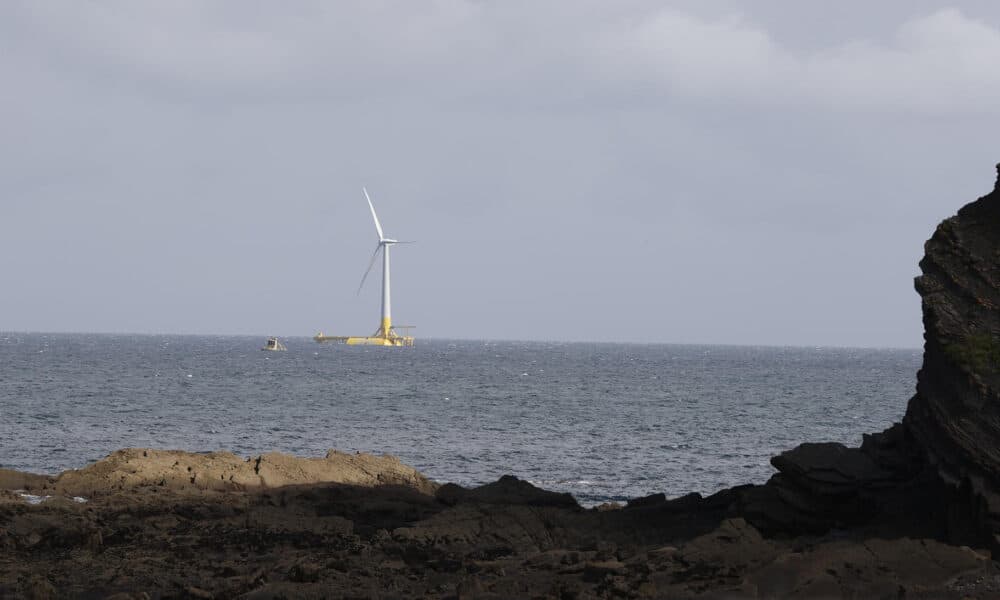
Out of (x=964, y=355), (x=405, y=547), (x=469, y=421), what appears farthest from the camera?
(x=469, y=421)

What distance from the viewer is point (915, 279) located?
72.3ft

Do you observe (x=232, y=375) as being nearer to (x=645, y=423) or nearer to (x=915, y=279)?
(x=645, y=423)

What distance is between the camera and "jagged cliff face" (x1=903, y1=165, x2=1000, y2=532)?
65.0 ft

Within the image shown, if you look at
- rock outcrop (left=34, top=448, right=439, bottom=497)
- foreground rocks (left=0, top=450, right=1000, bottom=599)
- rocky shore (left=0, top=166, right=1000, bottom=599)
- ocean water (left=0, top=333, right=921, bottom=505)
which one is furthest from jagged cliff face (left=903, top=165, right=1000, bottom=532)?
ocean water (left=0, top=333, right=921, bottom=505)

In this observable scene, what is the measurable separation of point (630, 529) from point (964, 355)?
8.43 metres

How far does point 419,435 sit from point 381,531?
113 ft

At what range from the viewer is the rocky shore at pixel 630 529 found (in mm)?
17906

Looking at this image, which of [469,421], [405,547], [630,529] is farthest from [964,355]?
[469,421]

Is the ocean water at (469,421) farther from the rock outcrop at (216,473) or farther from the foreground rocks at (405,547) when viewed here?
the foreground rocks at (405,547)

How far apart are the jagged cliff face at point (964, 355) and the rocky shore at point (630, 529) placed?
0.04 metres

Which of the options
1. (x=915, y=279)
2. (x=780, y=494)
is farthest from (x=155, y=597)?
(x=915, y=279)

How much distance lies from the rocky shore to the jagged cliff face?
0.11 ft

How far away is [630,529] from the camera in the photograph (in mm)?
25469

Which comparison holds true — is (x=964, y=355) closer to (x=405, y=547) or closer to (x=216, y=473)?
(x=405, y=547)
